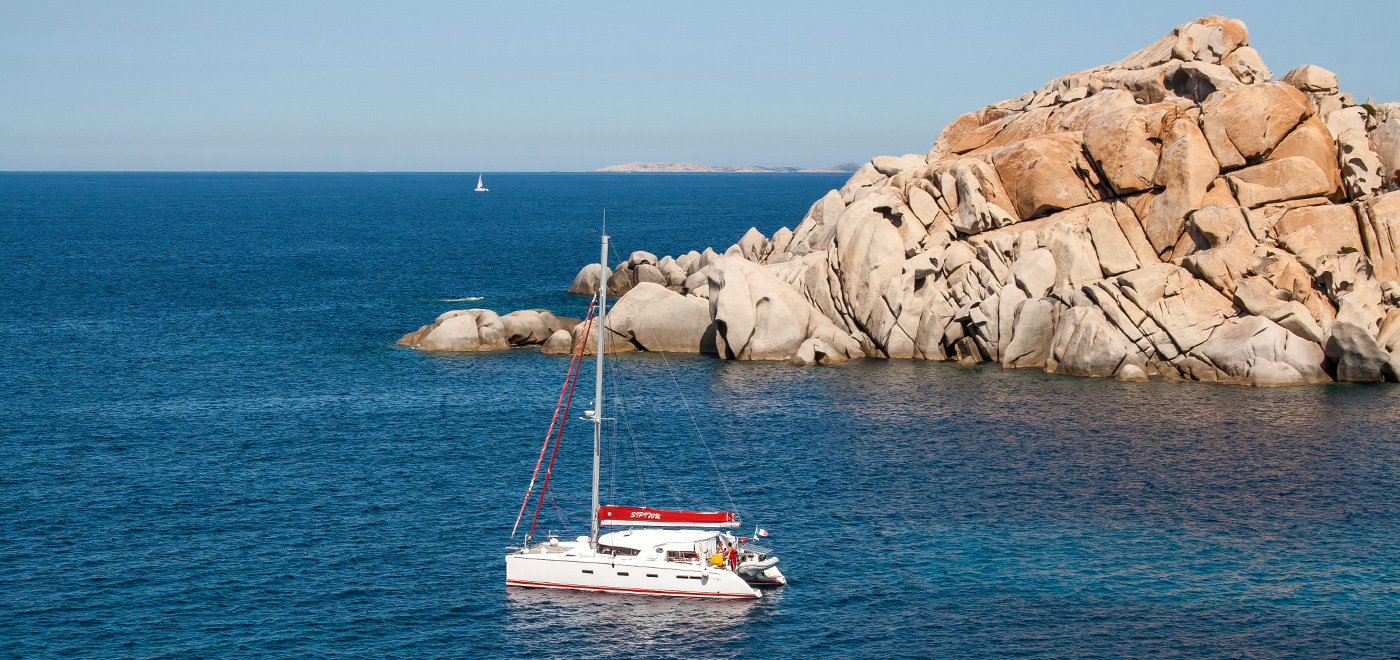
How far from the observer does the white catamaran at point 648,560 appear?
46.8 m

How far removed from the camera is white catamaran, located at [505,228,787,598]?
4675 cm

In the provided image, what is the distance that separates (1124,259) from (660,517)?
175 feet

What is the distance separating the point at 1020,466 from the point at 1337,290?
3329 cm

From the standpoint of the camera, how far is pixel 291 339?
100500 millimetres

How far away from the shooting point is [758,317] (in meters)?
91.6

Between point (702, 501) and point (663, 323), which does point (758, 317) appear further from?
point (702, 501)

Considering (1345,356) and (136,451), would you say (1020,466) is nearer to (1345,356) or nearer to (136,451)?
(1345,356)

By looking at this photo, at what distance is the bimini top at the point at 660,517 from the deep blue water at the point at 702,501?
333 centimetres

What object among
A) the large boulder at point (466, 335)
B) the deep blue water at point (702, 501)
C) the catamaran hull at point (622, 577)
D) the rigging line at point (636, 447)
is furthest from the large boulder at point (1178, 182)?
the catamaran hull at point (622, 577)

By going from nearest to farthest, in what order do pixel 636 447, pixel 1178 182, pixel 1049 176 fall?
pixel 636 447 → pixel 1178 182 → pixel 1049 176

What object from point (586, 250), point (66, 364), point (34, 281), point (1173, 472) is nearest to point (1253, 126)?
point (1173, 472)

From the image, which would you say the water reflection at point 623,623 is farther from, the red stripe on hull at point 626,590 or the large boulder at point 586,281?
the large boulder at point 586,281

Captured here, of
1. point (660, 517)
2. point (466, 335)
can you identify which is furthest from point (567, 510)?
point (466, 335)

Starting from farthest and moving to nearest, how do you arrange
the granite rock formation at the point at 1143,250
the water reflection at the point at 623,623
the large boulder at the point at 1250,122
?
the large boulder at the point at 1250,122
the granite rock formation at the point at 1143,250
the water reflection at the point at 623,623
